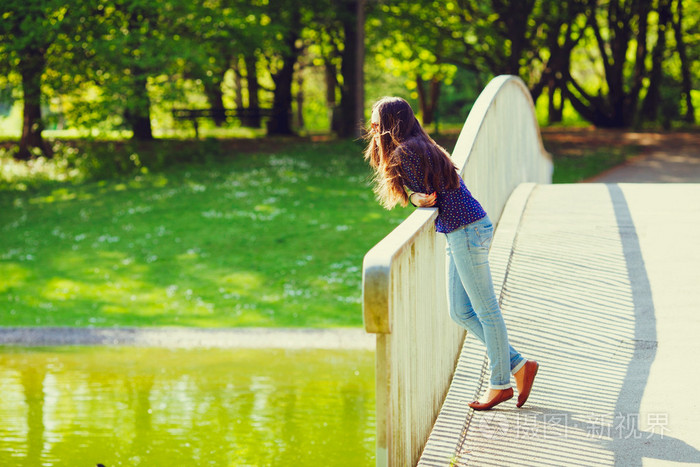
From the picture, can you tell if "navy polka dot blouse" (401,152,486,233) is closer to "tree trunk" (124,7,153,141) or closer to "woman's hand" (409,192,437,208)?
"woman's hand" (409,192,437,208)

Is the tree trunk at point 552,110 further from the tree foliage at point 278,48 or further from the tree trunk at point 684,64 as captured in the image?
the tree trunk at point 684,64

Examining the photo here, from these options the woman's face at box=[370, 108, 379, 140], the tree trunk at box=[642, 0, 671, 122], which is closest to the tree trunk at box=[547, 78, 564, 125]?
the tree trunk at box=[642, 0, 671, 122]

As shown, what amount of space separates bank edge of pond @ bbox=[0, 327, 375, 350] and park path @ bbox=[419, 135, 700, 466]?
2.46m

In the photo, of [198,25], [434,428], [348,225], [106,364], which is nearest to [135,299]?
[106,364]

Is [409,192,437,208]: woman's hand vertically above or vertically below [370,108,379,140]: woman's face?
below

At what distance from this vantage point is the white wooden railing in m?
A: 3.61

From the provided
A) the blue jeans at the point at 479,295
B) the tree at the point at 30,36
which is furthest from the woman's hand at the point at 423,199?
the tree at the point at 30,36

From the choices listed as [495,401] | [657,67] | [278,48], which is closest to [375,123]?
[495,401]

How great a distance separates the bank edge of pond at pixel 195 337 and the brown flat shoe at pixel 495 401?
15.0 ft

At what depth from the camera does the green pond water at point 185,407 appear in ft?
22.5

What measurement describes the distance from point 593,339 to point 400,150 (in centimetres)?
252

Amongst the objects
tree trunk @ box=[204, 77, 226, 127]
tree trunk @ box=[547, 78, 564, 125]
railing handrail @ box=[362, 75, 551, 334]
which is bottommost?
tree trunk @ box=[547, 78, 564, 125]

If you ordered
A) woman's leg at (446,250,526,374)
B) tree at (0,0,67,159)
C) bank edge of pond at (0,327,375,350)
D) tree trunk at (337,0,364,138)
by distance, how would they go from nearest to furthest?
1. woman's leg at (446,250,526,374)
2. bank edge of pond at (0,327,375,350)
3. tree at (0,0,67,159)
4. tree trunk at (337,0,364,138)

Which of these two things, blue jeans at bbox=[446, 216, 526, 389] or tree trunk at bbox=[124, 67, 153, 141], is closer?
blue jeans at bbox=[446, 216, 526, 389]
